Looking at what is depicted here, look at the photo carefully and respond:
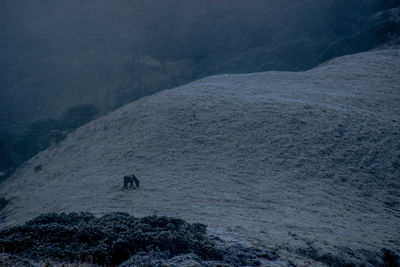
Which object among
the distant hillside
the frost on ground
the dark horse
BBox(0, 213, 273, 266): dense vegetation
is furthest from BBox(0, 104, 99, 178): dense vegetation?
BBox(0, 213, 273, 266): dense vegetation

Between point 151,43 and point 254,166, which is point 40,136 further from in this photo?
point 151,43

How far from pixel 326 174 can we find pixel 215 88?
1597cm

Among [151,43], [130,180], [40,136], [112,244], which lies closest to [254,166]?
[130,180]

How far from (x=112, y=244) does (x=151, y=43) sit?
8833 centimetres

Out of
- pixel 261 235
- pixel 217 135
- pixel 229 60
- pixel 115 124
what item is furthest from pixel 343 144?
pixel 229 60

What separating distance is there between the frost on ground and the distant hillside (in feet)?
124

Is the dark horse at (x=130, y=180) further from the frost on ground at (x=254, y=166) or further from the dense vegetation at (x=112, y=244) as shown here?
the dense vegetation at (x=112, y=244)

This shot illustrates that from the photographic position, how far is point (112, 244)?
21.7 feet

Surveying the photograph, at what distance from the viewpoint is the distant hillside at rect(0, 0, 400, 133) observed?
6569 centimetres

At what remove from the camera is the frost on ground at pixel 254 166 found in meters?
10.8

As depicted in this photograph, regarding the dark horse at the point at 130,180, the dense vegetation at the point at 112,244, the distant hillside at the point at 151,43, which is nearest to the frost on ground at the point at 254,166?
the dark horse at the point at 130,180

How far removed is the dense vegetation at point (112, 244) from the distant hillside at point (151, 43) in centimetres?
5565

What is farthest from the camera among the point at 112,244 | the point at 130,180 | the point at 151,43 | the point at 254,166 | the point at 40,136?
the point at 151,43

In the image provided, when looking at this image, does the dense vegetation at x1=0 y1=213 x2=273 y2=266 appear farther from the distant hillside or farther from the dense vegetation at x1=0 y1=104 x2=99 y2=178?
the distant hillside
